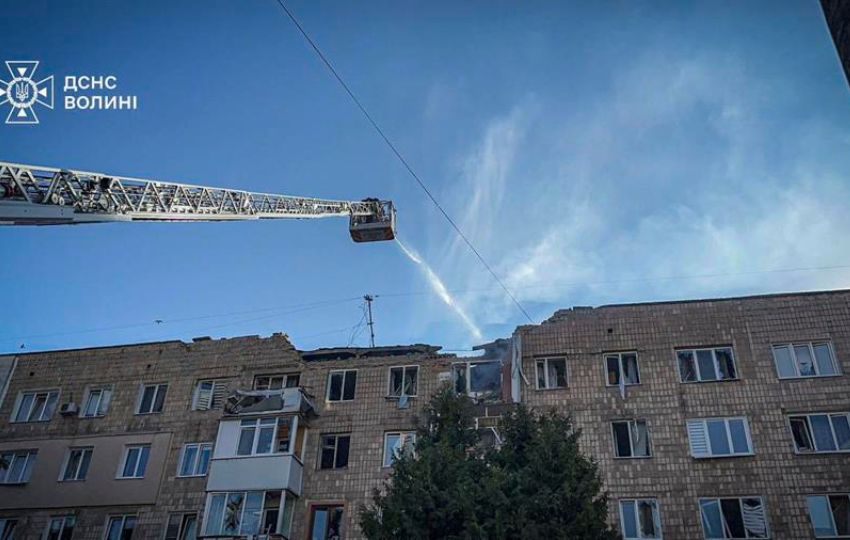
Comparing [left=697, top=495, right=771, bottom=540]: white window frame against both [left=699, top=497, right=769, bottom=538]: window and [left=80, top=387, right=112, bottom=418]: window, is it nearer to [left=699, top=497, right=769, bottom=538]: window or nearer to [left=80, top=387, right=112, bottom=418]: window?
[left=699, top=497, right=769, bottom=538]: window

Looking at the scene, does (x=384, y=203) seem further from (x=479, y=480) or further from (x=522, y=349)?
(x=479, y=480)

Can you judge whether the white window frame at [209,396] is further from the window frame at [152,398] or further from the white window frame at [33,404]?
the white window frame at [33,404]

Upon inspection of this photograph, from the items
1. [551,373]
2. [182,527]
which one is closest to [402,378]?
[551,373]

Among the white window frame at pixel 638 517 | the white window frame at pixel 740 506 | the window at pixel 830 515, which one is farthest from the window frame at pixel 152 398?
the window at pixel 830 515

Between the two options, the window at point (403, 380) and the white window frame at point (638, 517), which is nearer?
the white window frame at point (638, 517)

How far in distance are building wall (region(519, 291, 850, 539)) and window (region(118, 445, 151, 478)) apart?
1640 centimetres

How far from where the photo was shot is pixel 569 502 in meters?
21.3

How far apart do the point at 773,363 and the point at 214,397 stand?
74.8 ft

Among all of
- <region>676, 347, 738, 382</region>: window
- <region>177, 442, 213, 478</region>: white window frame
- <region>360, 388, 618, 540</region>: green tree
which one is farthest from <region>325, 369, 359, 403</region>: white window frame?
<region>676, 347, 738, 382</region>: window

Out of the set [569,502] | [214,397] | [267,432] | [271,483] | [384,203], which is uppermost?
[384,203]

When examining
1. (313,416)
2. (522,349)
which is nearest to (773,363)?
(522,349)

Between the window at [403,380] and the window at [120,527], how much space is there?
11.8m

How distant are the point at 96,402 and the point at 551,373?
20595 millimetres

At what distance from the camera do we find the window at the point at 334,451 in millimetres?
31656
